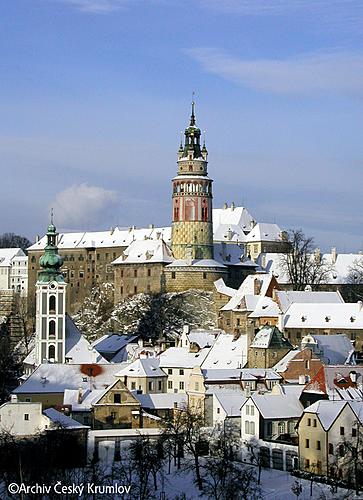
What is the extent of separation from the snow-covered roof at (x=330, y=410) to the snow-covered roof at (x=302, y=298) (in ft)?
82.7

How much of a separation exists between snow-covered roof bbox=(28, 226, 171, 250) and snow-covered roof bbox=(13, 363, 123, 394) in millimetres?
44400

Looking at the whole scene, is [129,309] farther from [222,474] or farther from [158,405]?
[222,474]

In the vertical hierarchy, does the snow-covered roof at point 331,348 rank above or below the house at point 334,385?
above

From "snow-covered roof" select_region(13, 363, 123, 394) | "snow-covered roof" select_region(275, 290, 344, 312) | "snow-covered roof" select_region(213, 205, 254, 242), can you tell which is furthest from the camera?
"snow-covered roof" select_region(213, 205, 254, 242)

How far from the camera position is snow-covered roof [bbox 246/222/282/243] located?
10550cm

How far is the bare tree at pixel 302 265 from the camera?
91438 mm

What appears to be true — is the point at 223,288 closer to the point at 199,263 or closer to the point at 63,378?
the point at 199,263

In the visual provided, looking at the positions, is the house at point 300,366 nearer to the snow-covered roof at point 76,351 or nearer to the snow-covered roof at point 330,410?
the snow-covered roof at point 76,351

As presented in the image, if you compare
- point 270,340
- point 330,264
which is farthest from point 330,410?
point 330,264

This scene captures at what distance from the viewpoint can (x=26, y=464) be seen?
139 feet

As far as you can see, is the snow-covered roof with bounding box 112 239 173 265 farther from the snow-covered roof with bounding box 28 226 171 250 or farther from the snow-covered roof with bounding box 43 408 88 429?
the snow-covered roof with bounding box 43 408 88 429

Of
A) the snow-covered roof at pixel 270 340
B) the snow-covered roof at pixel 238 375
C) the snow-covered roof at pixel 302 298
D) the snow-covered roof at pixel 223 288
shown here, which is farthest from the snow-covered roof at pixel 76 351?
the snow-covered roof at pixel 223 288

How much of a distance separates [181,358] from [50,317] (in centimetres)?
758

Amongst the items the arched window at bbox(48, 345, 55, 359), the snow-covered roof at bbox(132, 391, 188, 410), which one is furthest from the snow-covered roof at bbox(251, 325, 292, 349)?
the arched window at bbox(48, 345, 55, 359)
